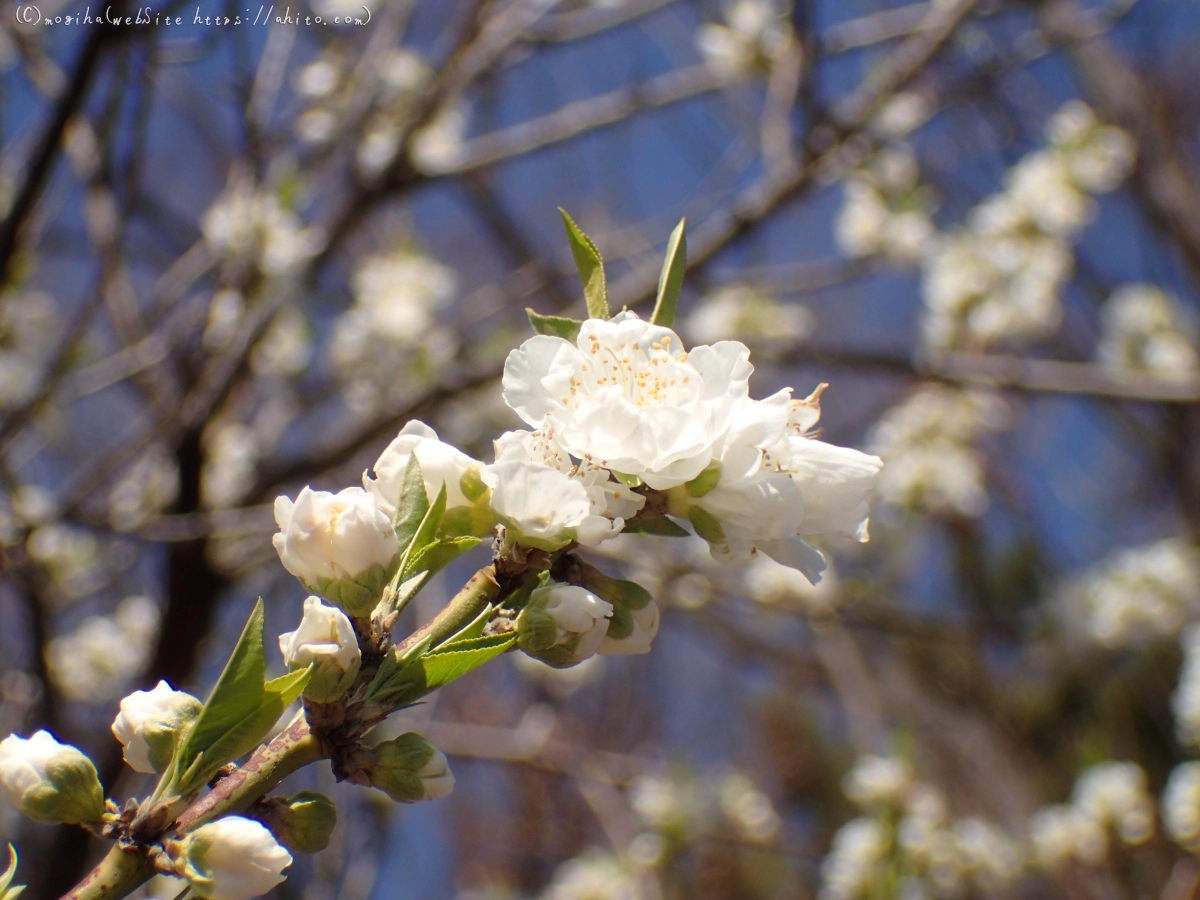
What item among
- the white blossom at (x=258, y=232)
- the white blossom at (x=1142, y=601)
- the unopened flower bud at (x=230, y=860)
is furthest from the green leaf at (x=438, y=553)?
the white blossom at (x=1142, y=601)

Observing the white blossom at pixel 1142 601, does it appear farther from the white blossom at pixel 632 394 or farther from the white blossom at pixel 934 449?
the white blossom at pixel 632 394

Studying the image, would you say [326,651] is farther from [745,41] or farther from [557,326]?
[745,41]

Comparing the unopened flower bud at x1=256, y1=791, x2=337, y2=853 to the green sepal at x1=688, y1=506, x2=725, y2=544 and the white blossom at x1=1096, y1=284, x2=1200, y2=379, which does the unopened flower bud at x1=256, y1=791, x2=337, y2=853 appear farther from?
the white blossom at x1=1096, y1=284, x2=1200, y2=379

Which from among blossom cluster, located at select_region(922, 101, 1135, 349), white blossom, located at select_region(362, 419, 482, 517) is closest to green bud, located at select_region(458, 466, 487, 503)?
white blossom, located at select_region(362, 419, 482, 517)

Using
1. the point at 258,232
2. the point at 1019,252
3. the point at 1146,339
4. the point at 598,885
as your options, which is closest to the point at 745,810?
the point at 598,885

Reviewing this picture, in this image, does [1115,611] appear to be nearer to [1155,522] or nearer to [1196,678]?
[1196,678]

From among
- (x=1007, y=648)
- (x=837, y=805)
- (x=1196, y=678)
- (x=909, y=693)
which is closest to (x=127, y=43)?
(x=1196, y=678)
